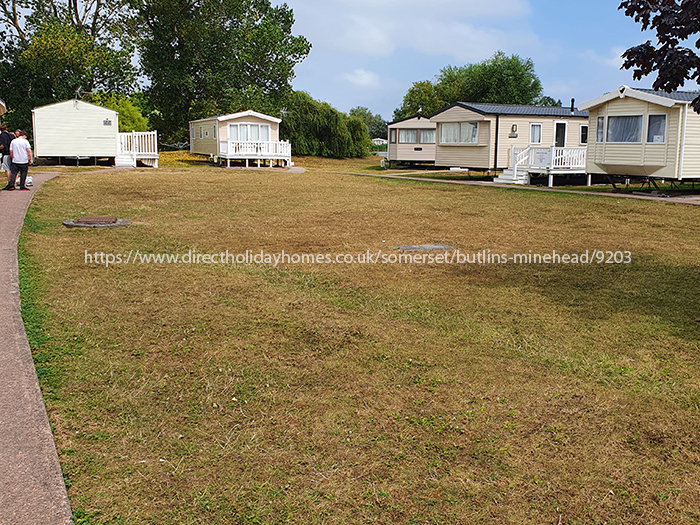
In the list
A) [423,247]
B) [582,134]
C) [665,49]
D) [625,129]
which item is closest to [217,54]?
[582,134]

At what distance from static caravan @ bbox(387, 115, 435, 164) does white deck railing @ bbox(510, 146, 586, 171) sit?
12.6 m

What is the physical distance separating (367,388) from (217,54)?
1701 inches

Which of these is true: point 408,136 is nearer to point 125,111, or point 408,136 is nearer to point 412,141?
point 412,141

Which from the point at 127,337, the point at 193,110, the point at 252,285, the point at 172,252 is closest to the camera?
the point at 127,337

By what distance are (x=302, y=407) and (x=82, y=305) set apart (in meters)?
3.13

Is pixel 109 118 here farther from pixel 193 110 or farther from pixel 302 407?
pixel 302 407

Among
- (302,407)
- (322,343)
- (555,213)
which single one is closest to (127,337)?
(322,343)

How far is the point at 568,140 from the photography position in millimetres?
30641

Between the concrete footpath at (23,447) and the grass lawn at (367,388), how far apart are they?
0.10 m

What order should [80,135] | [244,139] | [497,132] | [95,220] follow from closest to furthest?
[95,220] < [497,132] < [80,135] < [244,139]

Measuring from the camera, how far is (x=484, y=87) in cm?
6097

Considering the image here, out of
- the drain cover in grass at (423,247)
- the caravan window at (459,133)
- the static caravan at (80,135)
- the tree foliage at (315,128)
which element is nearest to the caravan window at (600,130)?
the caravan window at (459,133)

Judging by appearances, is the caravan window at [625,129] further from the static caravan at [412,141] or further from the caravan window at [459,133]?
the static caravan at [412,141]

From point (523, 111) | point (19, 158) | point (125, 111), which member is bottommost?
point (19, 158)
